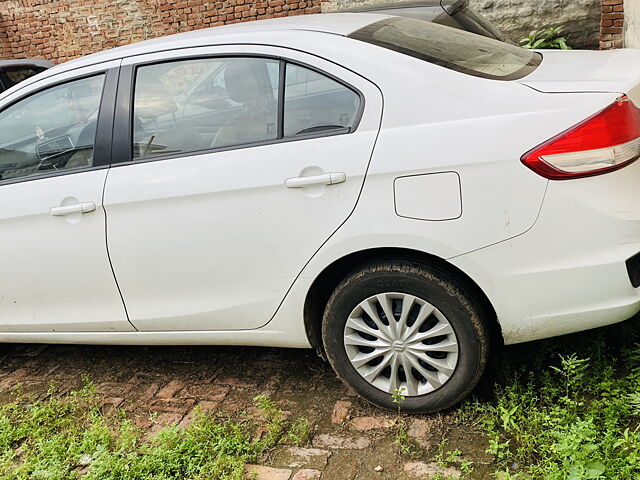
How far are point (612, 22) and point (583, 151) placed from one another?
642 centimetres

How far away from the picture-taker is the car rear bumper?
252cm

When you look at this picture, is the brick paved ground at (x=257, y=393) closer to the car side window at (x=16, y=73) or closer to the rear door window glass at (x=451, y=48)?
the rear door window glass at (x=451, y=48)

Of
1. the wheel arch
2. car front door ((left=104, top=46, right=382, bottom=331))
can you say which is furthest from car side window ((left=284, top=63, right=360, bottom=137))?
the wheel arch

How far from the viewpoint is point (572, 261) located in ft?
8.44

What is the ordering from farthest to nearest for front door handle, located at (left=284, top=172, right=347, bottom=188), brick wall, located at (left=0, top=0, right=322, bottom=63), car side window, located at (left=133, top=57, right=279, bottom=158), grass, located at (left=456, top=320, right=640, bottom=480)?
1. brick wall, located at (left=0, top=0, right=322, bottom=63)
2. car side window, located at (left=133, top=57, right=279, bottom=158)
3. front door handle, located at (left=284, top=172, right=347, bottom=188)
4. grass, located at (left=456, top=320, right=640, bottom=480)

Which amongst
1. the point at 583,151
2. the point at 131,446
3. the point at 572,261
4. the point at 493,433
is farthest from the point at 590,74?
the point at 131,446

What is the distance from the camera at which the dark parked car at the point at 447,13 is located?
5.45 m

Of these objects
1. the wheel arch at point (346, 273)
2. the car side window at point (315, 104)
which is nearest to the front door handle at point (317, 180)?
the car side window at point (315, 104)

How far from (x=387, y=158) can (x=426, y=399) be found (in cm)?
108

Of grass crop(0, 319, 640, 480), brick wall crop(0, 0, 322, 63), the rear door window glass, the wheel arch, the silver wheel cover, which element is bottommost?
grass crop(0, 319, 640, 480)

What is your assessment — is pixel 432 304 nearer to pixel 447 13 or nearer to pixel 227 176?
pixel 227 176

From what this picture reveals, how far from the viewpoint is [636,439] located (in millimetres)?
2570

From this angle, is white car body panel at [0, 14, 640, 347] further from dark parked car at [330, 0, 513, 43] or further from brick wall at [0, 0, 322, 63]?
brick wall at [0, 0, 322, 63]

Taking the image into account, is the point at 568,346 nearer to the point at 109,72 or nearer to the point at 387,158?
the point at 387,158
